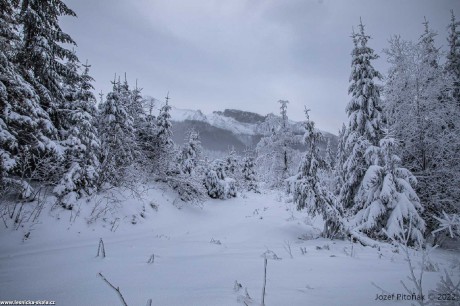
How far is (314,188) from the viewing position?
10.2 m

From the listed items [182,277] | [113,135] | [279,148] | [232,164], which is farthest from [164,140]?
[279,148]

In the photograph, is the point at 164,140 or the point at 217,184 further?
the point at 217,184

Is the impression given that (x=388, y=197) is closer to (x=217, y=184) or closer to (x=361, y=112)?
(x=361, y=112)

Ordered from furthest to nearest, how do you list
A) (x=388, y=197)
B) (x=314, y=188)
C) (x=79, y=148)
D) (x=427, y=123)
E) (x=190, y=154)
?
(x=190, y=154)
(x=427, y=123)
(x=314, y=188)
(x=79, y=148)
(x=388, y=197)

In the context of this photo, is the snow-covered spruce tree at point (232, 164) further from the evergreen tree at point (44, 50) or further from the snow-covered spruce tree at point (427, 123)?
the evergreen tree at point (44, 50)

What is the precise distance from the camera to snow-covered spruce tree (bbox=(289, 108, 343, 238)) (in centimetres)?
973

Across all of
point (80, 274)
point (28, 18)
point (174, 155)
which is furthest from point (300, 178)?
point (28, 18)

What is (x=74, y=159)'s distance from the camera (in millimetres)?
9875

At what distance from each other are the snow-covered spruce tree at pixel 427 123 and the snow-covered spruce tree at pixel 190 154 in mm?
13741

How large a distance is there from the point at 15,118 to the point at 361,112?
575 inches


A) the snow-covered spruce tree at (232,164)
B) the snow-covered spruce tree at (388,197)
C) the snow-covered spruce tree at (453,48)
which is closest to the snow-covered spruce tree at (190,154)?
the snow-covered spruce tree at (232,164)

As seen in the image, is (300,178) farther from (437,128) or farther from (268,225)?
(437,128)

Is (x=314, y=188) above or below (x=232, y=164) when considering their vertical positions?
below

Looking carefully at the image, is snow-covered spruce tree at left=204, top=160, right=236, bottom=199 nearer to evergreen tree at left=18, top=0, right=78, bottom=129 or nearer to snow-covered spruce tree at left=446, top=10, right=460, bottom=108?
evergreen tree at left=18, top=0, right=78, bottom=129
